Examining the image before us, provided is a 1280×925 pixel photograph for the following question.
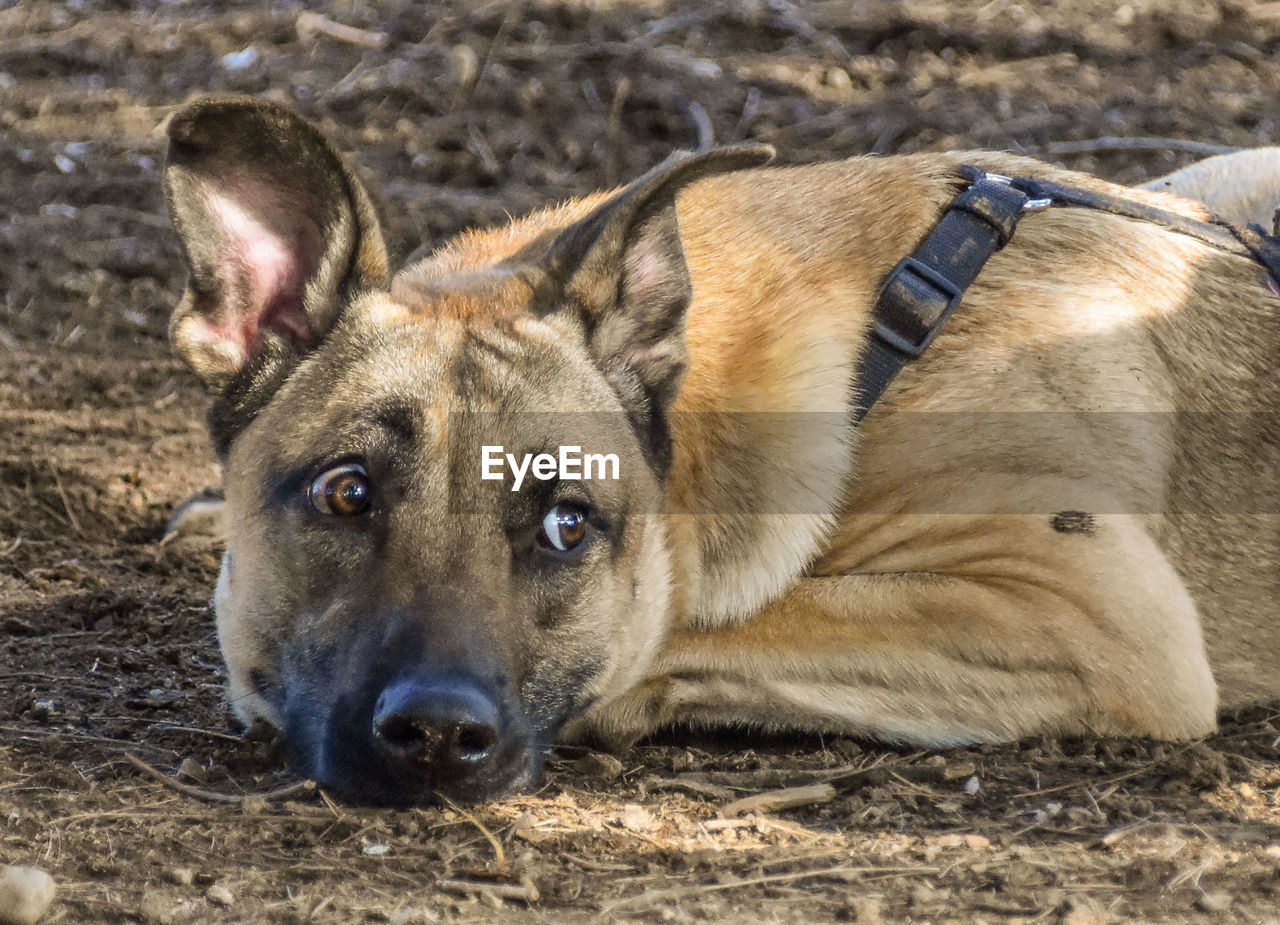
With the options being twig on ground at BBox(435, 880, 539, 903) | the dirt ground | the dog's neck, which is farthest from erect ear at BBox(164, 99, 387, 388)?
twig on ground at BBox(435, 880, 539, 903)

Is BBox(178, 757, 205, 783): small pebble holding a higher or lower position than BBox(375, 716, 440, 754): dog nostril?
lower

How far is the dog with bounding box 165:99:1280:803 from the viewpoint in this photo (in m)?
3.10

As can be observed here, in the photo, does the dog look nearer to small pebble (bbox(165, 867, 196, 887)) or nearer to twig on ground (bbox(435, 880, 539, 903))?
twig on ground (bbox(435, 880, 539, 903))

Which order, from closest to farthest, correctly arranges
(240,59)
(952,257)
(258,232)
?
1. (258,232)
2. (952,257)
3. (240,59)

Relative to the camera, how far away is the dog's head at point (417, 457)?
294 cm

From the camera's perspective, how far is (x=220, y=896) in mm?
2553

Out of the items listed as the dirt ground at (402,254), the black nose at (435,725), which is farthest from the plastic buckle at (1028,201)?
the black nose at (435,725)

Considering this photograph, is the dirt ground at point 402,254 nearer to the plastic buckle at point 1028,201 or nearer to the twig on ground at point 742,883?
the twig on ground at point 742,883

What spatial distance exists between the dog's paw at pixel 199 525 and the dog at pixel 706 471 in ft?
4.78

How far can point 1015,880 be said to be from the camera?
8.77ft

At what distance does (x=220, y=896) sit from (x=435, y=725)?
0.49 m

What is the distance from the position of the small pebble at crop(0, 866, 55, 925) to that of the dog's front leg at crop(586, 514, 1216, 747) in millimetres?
1415

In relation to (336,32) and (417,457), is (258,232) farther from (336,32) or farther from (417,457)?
(336,32)

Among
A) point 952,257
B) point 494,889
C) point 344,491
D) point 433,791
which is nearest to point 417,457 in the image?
point 344,491
